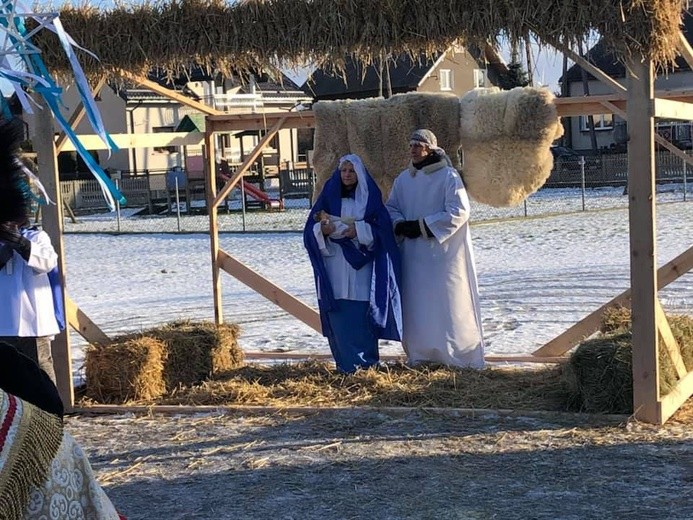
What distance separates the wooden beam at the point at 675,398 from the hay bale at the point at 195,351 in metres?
3.70

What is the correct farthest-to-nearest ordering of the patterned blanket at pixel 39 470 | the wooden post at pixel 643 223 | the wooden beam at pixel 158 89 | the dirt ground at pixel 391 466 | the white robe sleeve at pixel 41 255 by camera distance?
the wooden beam at pixel 158 89 < the white robe sleeve at pixel 41 255 < the wooden post at pixel 643 223 < the dirt ground at pixel 391 466 < the patterned blanket at pixel 39 470

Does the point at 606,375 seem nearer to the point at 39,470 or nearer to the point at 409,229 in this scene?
the point at 409,229

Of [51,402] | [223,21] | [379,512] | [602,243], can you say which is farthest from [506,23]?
[602,243]

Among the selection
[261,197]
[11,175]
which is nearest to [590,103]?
[11,175]

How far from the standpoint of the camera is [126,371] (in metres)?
7.62

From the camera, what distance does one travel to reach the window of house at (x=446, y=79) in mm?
45656

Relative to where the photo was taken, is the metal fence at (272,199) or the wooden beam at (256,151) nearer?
the wooden beam at (256,151)

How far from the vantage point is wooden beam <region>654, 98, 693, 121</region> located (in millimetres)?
6031

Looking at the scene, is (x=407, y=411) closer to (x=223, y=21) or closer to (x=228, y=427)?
(x=228, y=427)

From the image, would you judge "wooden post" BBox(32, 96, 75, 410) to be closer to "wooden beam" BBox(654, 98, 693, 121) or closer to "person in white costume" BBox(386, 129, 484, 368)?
"person in white costume" BBox(386, 129, 484, 368)

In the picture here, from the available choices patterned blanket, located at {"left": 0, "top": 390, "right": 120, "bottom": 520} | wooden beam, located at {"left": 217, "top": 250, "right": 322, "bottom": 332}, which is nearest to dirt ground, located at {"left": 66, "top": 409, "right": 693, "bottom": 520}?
wooden beam, located at {"left": 217, "top": 250, "right": 322, "bottom": 332}

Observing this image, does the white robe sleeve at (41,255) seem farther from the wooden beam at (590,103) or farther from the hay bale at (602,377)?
the wooden beam at (590,103)

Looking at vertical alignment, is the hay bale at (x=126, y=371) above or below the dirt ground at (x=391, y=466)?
above

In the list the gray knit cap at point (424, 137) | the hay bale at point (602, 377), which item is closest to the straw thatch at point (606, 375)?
the hay bale at point (602, 377)
